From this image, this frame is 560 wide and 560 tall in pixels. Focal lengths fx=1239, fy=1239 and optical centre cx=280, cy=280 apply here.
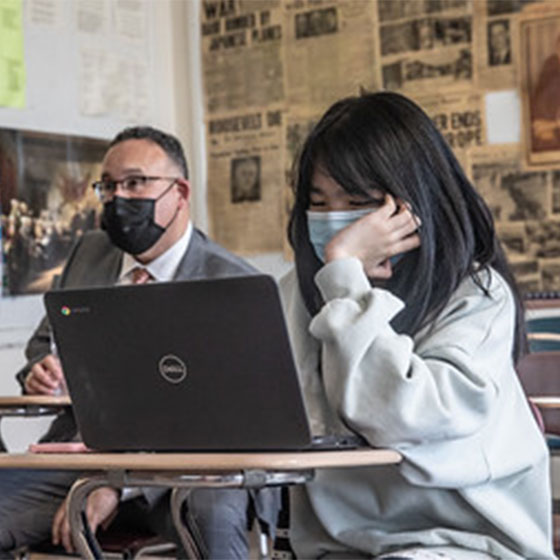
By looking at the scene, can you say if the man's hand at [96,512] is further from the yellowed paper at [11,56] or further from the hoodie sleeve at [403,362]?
the yellowed paper at [11,56]

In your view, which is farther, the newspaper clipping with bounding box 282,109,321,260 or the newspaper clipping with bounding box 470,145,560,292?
the newspaper clipping with bounding box 282,109,321,260

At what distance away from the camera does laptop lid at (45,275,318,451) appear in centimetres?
148

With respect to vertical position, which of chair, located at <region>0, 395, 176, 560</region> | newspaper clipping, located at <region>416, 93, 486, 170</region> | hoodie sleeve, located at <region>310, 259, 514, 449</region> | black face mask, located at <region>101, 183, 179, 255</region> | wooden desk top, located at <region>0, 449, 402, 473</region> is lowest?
chair, located at <region>0, 395, 176, 560</region>

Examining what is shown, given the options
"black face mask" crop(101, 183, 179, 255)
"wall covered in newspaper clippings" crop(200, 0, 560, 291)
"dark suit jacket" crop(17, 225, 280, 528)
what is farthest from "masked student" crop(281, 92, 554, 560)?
"wall covered in newspaper clippings" crop(200, 0, 560, 291)

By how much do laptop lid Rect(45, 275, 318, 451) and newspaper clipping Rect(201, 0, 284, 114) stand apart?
10.2 ft

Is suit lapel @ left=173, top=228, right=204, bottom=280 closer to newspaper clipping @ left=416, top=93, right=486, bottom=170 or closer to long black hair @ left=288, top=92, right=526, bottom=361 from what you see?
long black hair @ left=288, top=92, right=526, bottom=361

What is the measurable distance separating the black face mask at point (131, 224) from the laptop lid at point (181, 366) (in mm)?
1437

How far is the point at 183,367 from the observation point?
1.56 m

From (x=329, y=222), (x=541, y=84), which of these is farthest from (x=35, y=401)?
(x=541, y=84)

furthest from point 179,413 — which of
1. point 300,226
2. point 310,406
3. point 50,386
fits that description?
point 50,386

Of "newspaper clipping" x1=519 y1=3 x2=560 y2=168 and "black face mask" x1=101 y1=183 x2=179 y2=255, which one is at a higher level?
"newspaper clipping" x1=519 y1=3 x2=560 y2=168

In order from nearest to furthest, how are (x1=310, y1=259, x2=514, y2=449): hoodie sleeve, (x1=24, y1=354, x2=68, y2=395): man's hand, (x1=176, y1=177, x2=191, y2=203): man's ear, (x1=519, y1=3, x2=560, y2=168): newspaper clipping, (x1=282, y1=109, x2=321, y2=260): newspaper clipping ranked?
1. (x1=310, y1=259, x2=514, y2=449): hoodie sleeve
2. (x1=24, y1=354, x2=68, y2=395): man's hand
3. (x1=176, y1=177, x2=191, y2=203): man's ear
4. (x1=519, y1=3, x2=560, y2=168): newspaper clipping
5. (x1=282, y1=109, x2=321, y2=260): newspaper clipping

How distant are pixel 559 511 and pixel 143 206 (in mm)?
1295

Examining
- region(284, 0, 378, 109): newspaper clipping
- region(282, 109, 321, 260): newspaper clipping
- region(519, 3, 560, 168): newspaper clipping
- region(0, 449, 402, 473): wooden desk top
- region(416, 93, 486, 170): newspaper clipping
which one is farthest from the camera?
region(282, 109, 321, 260): newspaper clipping
